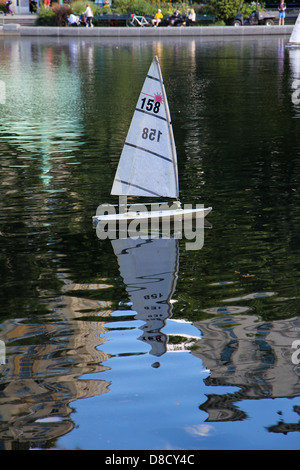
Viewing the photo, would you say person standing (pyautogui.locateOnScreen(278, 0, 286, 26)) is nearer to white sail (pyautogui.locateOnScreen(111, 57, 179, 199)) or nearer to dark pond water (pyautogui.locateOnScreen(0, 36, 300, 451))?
dark pond water (pyautogui.locateOnScreen(0, 36, 300, 451))

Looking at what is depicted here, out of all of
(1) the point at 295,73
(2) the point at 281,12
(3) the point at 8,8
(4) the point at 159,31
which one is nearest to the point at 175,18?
(4) the point at 159,31

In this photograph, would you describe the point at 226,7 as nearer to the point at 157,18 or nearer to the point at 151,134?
the point at 157,18

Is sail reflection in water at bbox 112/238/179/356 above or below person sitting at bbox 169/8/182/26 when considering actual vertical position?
below

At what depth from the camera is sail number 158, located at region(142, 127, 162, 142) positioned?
48.3ft

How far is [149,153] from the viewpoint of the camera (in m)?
15.0

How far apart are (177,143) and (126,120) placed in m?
4.71

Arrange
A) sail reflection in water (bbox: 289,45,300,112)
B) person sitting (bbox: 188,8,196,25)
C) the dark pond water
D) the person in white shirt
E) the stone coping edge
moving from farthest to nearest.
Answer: person sitting (bbox: 188,8,196,25), the stone coping edge, the person in white shirt, sail reflection in water (bbox: 289,45,300,112), the dark pond water

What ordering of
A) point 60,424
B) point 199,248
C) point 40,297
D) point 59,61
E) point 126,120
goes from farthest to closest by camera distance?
1. point 59,61
2. point 126,120
3. point 199,248
4. point 40,297
5. point 60,424

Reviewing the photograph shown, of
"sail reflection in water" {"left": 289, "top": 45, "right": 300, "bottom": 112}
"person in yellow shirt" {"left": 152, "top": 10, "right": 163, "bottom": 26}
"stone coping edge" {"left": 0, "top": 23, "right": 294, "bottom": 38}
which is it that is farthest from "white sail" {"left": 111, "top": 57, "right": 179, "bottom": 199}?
"person in yellow shirt" {"left": 152, "top": 10, "right": 163, "bottom": 26}

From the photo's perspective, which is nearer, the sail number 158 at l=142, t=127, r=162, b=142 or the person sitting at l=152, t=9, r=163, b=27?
the sail number 158 at l=142, t=127, r=162, b=142

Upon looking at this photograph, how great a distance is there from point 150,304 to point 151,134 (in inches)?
173

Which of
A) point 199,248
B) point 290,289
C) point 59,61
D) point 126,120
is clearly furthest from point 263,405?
point 59,61

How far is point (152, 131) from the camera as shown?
580 inches

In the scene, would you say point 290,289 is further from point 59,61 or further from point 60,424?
point 59,61
